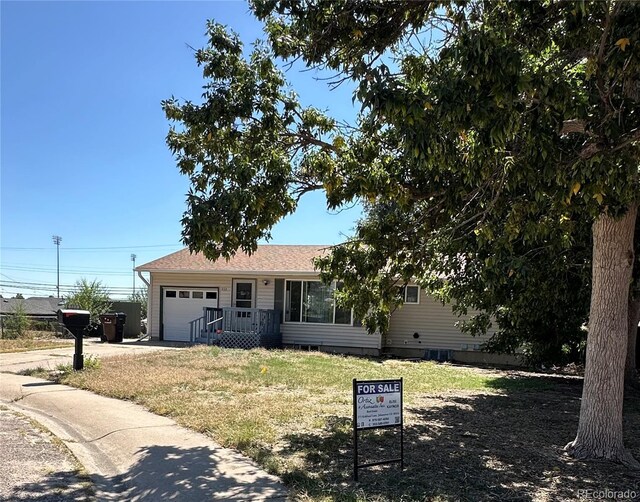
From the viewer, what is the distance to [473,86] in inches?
168

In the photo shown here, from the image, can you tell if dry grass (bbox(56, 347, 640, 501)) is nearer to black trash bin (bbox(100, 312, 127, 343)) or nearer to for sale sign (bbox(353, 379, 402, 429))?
for sale sign (bbox(353, 379, 402, 429))

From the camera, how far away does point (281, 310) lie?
2041 centimetres

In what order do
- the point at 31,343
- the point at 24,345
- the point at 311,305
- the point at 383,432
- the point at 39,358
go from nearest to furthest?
the point at 383,432, the point at 39,358, the point at 24,345, the point at 31,343, the point at 311,305

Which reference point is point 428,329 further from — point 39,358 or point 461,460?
point 461,460

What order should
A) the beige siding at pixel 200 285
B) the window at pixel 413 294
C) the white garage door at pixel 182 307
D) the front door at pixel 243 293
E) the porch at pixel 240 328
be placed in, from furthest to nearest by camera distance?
the white garage door at pixel 182 307, the front door at pixel 243 293, the beige siding at pixel 200 285, the window at pixel 413 294, the porch at pixel 240 328

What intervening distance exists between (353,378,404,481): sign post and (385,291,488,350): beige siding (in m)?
13.8

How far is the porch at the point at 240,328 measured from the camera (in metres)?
19.0

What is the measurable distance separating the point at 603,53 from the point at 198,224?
175 inches

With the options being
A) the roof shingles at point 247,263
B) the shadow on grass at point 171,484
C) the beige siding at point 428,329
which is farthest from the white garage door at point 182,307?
the shadow on grass at point 171,484

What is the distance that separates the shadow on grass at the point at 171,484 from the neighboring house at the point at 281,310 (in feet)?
41.6

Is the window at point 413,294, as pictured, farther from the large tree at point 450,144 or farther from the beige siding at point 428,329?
the large tree at point 450,144

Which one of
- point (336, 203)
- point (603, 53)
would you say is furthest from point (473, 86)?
point (336, 203)

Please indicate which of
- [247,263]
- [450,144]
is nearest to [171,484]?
[450,144]

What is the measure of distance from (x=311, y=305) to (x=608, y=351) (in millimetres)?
14606
